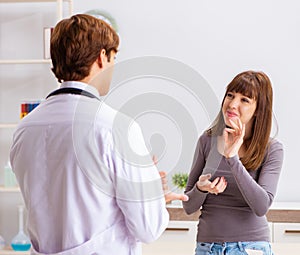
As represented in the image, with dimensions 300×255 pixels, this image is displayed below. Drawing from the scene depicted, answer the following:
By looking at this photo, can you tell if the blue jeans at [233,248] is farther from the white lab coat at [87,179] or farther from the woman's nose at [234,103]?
the white lab coat at [87,179]

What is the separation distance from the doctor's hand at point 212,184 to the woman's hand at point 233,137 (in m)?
0.09

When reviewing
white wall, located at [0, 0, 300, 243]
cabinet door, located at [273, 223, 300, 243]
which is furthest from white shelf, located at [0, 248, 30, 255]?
cabinet door, located at [273, 223, 300, 243]

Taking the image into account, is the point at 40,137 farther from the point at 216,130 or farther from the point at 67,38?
the point at 216,130

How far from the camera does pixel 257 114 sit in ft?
7.06

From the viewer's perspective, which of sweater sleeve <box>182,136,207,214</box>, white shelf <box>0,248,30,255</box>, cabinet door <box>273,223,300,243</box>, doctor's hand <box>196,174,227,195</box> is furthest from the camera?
white shelf <box>0,248,30,255</box>

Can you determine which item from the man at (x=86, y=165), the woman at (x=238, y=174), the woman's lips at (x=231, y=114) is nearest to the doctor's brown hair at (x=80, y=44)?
the man at (x=86, y=165)

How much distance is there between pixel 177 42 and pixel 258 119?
218 cm

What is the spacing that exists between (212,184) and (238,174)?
0.10m

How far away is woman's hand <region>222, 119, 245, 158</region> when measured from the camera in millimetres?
2016

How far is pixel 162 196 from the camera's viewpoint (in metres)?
1.49

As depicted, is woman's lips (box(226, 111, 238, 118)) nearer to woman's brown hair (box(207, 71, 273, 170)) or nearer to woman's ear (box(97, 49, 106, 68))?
woman's brown hair (box(207, 71, 273, 170))

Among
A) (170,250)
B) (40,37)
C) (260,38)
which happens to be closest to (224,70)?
(260,38)

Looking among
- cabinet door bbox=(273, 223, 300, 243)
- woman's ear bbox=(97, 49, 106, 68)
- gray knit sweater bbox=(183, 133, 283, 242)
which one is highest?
woman's ear bbox=(97, 49, 106, 68)

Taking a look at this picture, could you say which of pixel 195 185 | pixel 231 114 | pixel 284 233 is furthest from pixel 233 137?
pixel 284 233
